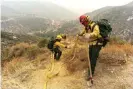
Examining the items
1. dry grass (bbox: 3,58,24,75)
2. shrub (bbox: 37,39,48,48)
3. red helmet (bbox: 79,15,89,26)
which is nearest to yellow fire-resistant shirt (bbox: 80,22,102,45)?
red helmet (bbox: 79,15,89,26)

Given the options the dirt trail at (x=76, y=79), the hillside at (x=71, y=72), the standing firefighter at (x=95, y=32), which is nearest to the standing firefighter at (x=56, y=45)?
the hillside at (x=71, y=72)

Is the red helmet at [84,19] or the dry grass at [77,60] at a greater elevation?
the red helmet at [84,19]

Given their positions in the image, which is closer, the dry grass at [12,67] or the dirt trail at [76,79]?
the dirt trail at [76,79]

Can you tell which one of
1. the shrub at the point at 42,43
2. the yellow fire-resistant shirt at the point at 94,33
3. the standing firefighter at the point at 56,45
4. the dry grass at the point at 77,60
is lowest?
the shrub at the point at 42,43

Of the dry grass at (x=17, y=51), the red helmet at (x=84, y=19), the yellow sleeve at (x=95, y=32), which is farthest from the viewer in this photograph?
the dry grass at (x=17, y=51)

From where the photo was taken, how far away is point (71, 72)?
10773mm

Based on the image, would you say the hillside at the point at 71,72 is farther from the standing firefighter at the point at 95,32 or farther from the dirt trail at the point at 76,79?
the standing firefighter at the point at 95,32

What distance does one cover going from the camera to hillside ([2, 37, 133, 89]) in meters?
9.88

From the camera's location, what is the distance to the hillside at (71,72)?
32.4ft

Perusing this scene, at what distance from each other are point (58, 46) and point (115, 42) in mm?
2903

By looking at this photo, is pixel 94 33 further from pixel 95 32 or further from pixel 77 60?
pixel 77 60

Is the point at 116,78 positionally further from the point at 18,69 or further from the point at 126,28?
the point at 126,28

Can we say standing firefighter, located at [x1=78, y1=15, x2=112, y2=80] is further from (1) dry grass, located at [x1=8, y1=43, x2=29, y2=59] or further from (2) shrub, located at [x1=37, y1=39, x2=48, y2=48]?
(2) shrub, located at [x1=37, y1=39, x2=48, y2=48]

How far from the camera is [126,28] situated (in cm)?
9262
